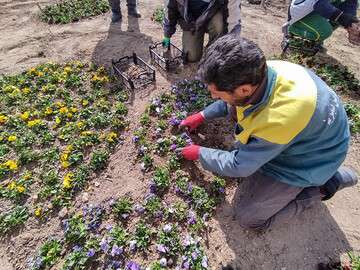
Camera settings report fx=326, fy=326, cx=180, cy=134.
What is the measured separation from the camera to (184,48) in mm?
5551

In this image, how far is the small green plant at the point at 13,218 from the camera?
346 cm

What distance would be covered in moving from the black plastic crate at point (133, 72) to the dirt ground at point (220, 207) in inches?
6.5

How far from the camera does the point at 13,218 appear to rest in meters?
3.49

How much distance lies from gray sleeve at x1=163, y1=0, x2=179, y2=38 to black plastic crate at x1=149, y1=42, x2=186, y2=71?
29cm

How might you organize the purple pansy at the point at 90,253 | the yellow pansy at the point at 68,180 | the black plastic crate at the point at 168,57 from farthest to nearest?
the black plastic crate at the point at 168,57
the yellow pansy at the point at 68,180
the purple pansy at the point at 90,253

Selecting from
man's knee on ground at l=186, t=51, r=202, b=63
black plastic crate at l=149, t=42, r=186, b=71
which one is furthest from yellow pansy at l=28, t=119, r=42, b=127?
man's knee on ground at l=186, t=51, r=202, b=63

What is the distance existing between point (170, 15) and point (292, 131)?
3.57 meters

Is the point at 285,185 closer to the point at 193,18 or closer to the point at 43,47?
the point at 193,18

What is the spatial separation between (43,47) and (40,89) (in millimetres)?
1432

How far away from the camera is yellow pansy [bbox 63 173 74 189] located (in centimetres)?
369

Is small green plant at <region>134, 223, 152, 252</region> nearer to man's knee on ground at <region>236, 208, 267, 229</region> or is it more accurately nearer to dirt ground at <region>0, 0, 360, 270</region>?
dirt ground at <region>0, 0, 360, 270</region>

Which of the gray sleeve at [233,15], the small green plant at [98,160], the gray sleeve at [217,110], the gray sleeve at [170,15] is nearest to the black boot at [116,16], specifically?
the gray sleeve at [170,15]

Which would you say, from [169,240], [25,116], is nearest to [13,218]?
[25,116]

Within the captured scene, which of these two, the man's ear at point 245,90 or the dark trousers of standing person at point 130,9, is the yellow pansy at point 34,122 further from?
the dark trousers of standing person at point 130,9
